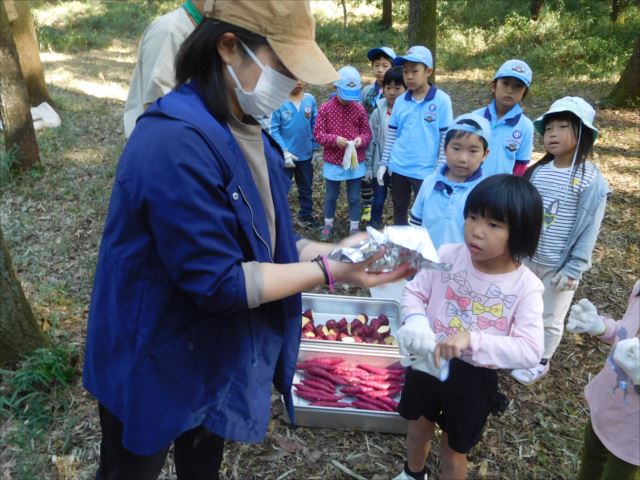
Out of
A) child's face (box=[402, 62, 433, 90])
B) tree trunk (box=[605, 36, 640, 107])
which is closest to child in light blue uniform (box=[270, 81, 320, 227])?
child's face (box=[402, 62, 433, 90])

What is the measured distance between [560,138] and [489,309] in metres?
1.67

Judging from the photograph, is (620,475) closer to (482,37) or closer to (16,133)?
(16,133)

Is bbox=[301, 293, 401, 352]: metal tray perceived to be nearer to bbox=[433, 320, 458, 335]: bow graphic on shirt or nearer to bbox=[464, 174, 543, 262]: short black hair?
bbox=[433, 320, 458, 335]: bow graphic on shirt

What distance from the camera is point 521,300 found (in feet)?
6.85

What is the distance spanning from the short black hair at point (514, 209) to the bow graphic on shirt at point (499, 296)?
16cm

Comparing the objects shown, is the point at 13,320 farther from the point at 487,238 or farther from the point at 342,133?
the point at 342,133

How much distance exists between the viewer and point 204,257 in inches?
52.6

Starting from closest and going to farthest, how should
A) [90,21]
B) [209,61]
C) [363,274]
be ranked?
[209,61] → [363,274] → [90,21]

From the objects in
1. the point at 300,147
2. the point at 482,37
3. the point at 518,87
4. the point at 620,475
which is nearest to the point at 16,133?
the point at 300,147

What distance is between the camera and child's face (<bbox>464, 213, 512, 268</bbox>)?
6.78 feet

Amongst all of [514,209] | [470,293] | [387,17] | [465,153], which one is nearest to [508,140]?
[465,153]

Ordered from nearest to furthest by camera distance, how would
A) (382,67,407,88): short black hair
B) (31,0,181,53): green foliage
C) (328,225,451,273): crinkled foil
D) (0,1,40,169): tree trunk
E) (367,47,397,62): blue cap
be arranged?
(328,225,451,273): crinkled foil < (382,67,407,88): short black hair < (367,47,397,62): blue cap < (0,1,40,169): tree trunk < (31,0,181,53): green foliage

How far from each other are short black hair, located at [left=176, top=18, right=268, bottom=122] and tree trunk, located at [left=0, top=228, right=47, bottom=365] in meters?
2.29

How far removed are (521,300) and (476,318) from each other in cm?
20
